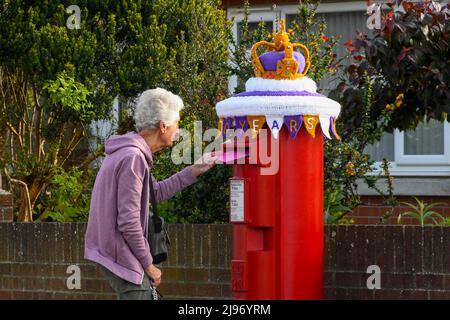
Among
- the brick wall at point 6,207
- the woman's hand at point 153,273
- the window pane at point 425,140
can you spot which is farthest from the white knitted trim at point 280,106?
the window pane at point 425,140

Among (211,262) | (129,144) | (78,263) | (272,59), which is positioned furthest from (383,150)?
(129,144)

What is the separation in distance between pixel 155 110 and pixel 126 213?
0.67m

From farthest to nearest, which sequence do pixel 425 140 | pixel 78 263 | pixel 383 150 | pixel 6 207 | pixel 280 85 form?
pixel 383 150 → pixel 425 140 → pixel 6 207 → pixel 78 263 → pixel 280 85

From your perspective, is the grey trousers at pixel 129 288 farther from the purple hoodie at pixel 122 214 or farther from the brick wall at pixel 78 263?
the brick wall at pixel 78 263

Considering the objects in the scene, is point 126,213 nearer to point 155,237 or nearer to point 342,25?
point 155,237

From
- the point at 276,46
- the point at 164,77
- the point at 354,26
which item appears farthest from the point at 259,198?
the point at 354,26

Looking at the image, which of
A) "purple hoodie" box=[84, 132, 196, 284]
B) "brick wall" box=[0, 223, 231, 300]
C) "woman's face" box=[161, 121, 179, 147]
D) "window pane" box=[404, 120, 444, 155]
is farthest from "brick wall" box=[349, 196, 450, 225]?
"purple hoodie" box=[84, 132, 196, 284]

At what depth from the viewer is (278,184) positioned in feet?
22.5

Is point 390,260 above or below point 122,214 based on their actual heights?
below

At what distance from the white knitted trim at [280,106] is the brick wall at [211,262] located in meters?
1.19

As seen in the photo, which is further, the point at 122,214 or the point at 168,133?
the point at 168,133

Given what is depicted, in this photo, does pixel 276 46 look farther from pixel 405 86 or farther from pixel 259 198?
pixel 405 86

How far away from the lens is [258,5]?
12953 millimetres

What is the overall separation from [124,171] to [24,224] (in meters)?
3.18
